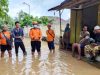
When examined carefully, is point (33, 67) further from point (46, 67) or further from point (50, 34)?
point (50, 34)

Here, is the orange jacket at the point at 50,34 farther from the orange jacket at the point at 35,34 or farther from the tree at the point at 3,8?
the tree at the point at 3,8

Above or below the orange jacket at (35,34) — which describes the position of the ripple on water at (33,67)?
below

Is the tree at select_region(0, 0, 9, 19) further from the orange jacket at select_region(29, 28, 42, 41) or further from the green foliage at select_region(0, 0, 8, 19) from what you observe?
the orange jacket at select_region(29, 28, 42, 41)

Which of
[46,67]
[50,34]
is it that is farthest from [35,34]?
[46,67]

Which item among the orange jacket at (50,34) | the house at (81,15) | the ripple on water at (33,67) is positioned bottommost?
the ripple on water at (33,67)

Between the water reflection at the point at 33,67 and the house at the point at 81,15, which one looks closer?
the water reflection at the point at 33,67

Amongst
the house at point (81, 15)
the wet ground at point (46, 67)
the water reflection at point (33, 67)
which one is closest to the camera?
the wet ground at point (46, 67)

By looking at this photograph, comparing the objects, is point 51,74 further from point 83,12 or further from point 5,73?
point 83,12

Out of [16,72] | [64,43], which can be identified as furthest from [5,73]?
[64,43]

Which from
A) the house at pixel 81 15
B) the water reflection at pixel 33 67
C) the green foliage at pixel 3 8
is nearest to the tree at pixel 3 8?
the green foliage at pixel 3 8

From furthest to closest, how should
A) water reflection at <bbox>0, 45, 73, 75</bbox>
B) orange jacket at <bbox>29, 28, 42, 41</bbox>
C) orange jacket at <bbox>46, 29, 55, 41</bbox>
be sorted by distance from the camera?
orange jacket at <bbox>46, 29, 55, 41</bbox>
orange jacket at <bbox>29, 28, 42, 41</bbox>
water reflection at <bbox>0, 45, 73, 75</bbox>

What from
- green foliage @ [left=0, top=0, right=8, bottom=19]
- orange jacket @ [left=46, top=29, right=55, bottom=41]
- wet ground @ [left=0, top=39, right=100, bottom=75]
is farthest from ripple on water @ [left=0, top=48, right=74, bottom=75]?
green foliage @ [left=0, top=0, right=8, bottom=19]

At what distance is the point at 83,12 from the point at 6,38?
4491mm

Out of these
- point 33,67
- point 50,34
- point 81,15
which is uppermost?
point 81,15
